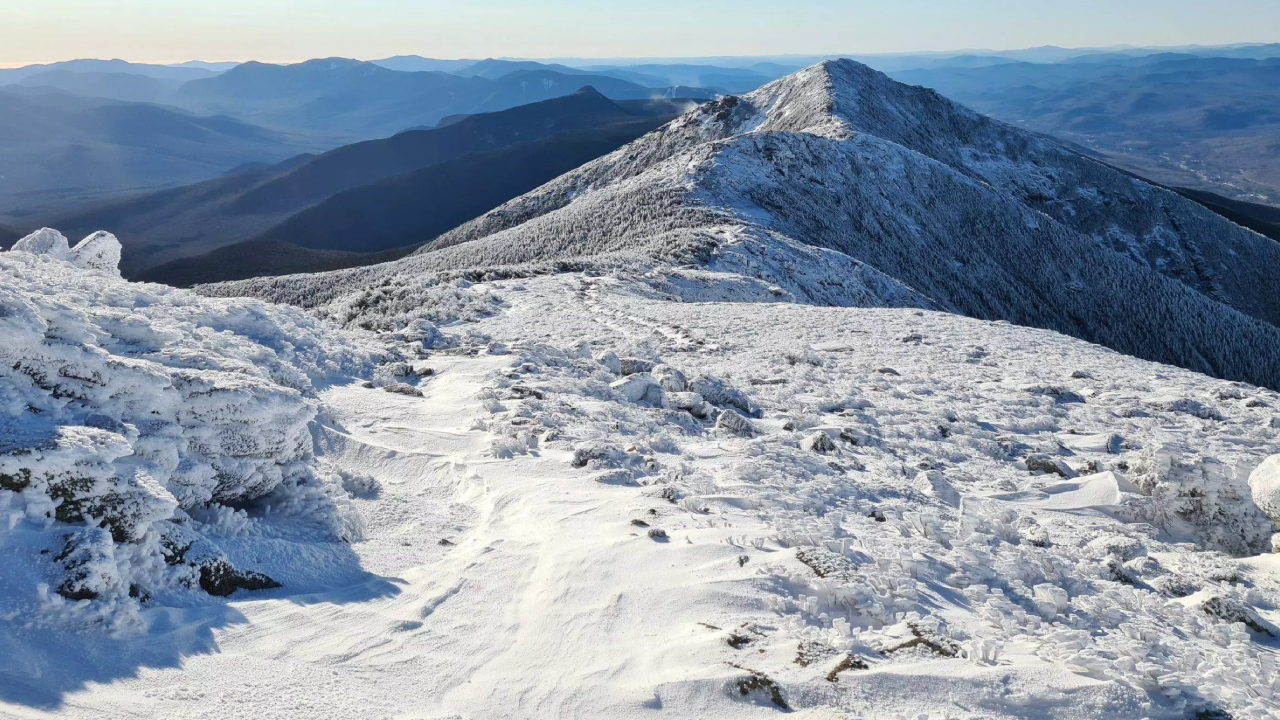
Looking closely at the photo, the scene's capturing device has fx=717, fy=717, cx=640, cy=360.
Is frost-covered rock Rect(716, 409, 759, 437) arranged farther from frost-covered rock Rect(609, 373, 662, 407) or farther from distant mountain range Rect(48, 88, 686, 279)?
distant mountain range Rect(48, 88, 686, 279)

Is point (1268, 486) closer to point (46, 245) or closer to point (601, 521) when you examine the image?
point (601, 521)

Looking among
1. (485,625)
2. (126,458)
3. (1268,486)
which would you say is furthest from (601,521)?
(1268,486)

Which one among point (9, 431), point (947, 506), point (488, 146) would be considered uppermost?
point (488, 146)

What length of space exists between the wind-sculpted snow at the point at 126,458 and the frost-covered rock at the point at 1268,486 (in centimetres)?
1059

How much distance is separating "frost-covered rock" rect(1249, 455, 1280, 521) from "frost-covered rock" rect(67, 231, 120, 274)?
19.9 metres

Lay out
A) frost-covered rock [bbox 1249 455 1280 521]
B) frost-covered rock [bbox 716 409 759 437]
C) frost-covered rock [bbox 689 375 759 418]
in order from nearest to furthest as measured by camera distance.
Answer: frost-covered rock [bbox 1249 455 1280 521] → frost-covered rock [bbox 716 409 759 437] → frost-covered rock [bbox 689 375 759 418]

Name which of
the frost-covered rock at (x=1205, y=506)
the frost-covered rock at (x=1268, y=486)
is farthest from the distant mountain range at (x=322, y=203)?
the frost-covered rock at (x=1268, y=486)

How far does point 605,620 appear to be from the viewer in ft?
18.6

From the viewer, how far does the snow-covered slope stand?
109 ft

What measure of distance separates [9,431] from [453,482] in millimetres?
4054

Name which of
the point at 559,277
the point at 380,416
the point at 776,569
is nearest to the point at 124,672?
the point at 776,569

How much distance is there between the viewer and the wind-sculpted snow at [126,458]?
5.02 metres

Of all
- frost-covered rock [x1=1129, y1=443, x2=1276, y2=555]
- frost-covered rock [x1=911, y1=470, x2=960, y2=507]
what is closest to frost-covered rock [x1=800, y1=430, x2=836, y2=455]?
frost-covered rock [x1=911, y1=470, x2=960, y2=507]

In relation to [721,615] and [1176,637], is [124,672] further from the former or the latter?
[1176,637]
